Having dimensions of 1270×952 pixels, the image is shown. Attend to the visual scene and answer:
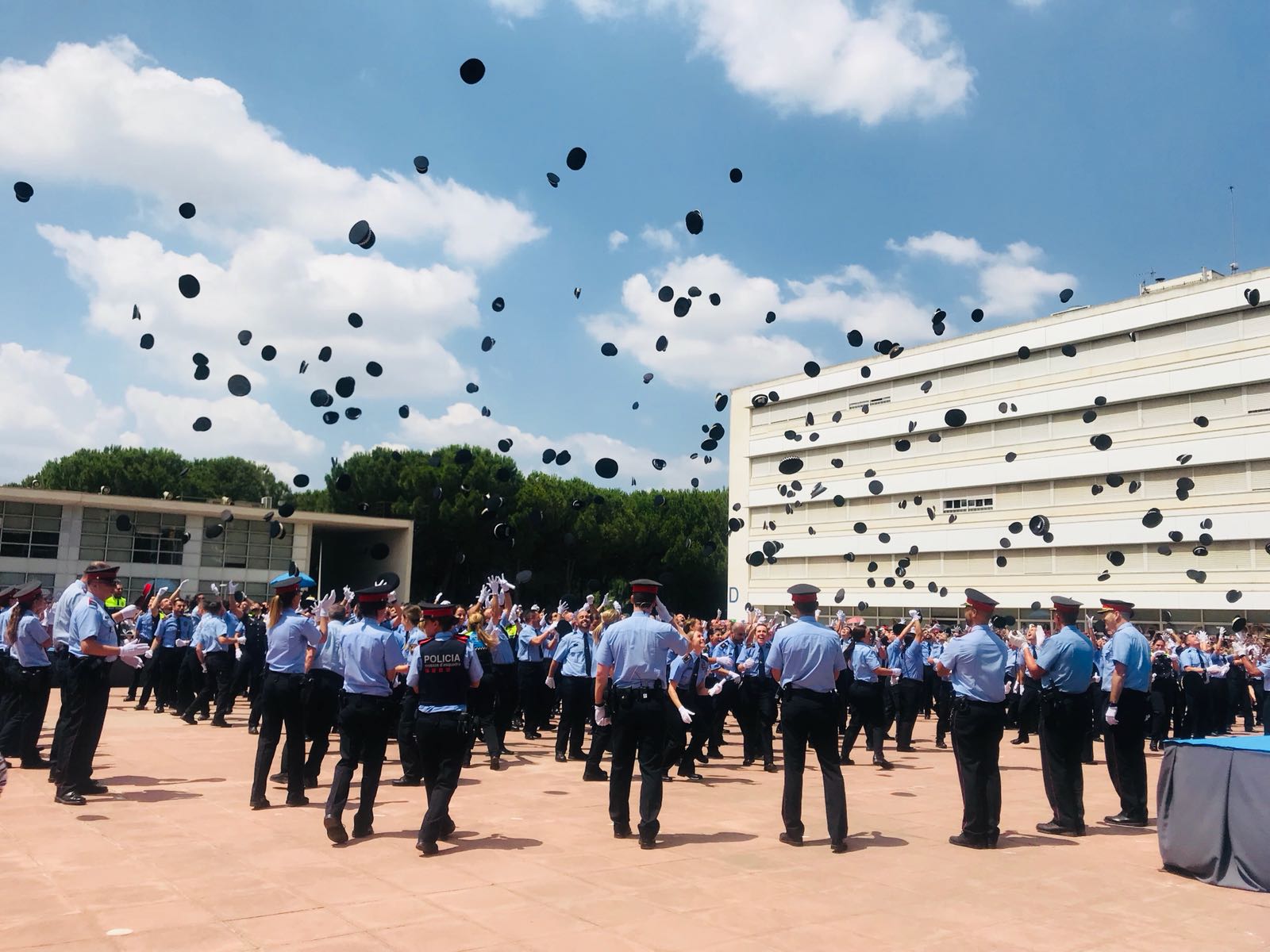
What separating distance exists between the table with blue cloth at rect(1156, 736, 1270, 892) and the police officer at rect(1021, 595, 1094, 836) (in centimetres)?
130

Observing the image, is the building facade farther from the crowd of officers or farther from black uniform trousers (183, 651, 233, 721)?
the crowd of officers

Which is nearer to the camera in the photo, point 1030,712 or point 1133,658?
point 1133,658

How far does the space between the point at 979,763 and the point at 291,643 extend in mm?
6173

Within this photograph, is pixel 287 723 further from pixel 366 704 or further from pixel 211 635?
pixel 211 635

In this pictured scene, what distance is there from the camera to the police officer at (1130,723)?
922 cm

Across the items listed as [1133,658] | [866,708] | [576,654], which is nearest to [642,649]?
[1133,658]

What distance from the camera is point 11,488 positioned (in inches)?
1581

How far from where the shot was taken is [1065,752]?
880 cm

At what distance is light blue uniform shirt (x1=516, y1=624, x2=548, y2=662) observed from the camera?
14844mm

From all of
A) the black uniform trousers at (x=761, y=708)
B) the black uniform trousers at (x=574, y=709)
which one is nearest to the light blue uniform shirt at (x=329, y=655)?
the black uniform trousers at (x=574, y=709)

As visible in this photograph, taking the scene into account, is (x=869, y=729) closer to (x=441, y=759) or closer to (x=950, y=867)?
(x=950, y=867)

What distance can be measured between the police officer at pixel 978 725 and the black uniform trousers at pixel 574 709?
5481mm

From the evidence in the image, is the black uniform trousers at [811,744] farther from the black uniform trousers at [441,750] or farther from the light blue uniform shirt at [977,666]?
the black uniform trousers at [441,750]

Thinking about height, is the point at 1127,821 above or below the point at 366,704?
below
